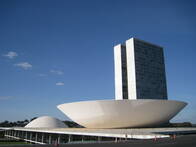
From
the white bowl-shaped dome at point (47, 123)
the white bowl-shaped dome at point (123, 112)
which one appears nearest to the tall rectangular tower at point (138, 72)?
the white bowl-shaped dome at point (47, 123)

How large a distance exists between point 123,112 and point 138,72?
113 ft

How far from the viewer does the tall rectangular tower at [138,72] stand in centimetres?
6144

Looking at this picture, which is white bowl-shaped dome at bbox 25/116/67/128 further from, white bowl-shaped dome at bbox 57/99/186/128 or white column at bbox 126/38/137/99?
A: white bowl-shaped dome at bbox 57/99/186/128

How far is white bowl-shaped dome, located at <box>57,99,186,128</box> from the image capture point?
28822 millimetres

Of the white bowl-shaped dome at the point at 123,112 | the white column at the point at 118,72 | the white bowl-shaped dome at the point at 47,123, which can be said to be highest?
the white column at the point at 118,72

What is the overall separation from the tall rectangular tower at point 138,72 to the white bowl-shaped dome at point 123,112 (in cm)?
2769

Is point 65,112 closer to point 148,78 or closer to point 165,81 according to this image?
point 148,78

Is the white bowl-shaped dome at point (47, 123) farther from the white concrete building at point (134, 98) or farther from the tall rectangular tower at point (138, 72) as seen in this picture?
the tall rectangular tower at point (138, 72)

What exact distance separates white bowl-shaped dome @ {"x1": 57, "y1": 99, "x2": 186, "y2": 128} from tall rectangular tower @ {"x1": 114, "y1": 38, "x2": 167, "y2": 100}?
27687 millimetres

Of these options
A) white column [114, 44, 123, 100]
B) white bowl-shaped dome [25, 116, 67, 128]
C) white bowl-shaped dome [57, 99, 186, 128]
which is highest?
white column [114, 44, 123, 100]

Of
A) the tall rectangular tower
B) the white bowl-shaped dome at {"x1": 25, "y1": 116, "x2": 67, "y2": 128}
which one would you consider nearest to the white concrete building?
the tall rectangular tower

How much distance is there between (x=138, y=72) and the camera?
61906 millimetres

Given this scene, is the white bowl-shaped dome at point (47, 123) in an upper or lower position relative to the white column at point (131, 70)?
lower

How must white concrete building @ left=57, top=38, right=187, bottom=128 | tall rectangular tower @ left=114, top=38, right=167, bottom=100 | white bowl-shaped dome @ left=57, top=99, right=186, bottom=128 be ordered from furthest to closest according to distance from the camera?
tall rectangular tower @ left=114, top=38, right=167, bottom=100 → white concrete building @ left=57, top=38, right=187, bottom=128 → white bowl-shaped dome @ left=57, top=99, right=186, bottom=128
